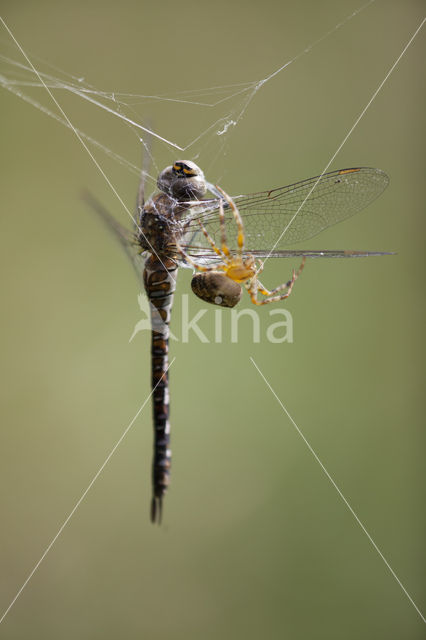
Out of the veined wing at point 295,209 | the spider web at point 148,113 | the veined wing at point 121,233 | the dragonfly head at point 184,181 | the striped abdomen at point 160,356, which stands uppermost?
the spider web at point 148,113

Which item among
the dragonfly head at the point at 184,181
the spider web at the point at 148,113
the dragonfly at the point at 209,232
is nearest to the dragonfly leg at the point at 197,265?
the dragonfly at the point at 209,232

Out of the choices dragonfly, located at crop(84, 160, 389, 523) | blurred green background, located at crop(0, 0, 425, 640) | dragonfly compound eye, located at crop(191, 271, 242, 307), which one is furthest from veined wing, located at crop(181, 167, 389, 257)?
blurred green background, located at crop(0, 0, 425, 640)

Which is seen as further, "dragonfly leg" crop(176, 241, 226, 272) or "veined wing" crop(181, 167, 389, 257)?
"dragonfly leg" crop(176, 241, 226, 272)

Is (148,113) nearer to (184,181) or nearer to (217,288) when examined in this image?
(184,181)

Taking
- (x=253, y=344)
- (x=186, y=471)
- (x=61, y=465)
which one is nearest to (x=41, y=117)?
(x=253, y=344)

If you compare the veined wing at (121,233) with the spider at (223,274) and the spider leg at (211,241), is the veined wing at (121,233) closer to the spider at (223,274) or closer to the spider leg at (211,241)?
the spider at (223,274)

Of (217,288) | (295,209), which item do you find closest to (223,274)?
(217,288)

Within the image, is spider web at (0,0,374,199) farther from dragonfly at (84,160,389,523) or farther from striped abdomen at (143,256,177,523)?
striped abdomen at (143,256,177,523)
